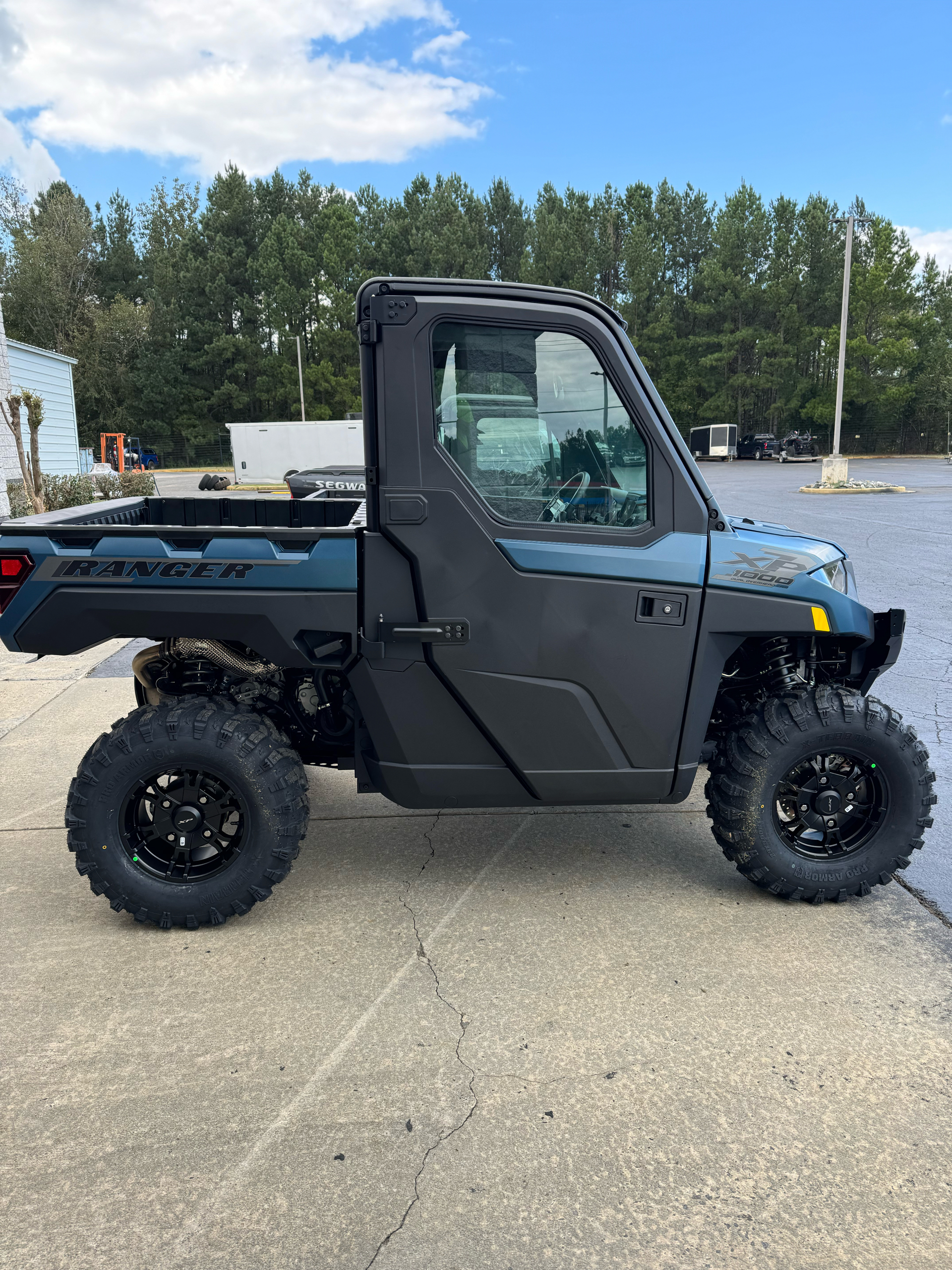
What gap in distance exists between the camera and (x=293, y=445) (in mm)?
38625

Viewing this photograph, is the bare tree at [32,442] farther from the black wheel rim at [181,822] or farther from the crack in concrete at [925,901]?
the crack in concrete at [925,901]

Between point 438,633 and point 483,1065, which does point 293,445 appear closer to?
point 438,633

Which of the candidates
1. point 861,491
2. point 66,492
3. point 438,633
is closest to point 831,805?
point 438,633

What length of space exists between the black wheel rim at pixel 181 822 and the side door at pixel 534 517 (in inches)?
34.3

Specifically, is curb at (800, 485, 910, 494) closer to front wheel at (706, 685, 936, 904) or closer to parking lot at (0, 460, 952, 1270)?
parking lot at (0, 460, 952, 1270)

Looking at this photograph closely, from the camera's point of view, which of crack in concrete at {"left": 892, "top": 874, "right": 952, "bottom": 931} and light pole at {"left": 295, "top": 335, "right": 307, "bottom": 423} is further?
light pole at {"left": 295, "top": 335, "right": 307, "bottom": 423}

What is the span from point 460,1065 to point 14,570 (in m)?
2.28

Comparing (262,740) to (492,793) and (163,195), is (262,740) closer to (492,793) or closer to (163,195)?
(492,793)

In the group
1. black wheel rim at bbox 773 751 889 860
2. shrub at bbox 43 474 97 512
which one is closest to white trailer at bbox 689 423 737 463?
shrub at bbox 43 474 97 512

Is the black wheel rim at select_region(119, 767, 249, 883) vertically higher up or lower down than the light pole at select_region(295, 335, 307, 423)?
lower down

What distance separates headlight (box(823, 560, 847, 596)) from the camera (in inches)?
140

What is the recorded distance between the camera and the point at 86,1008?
3018 millimetres

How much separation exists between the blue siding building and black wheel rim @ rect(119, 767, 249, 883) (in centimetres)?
2224

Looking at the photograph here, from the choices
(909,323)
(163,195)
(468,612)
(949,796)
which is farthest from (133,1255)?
(163,195)
